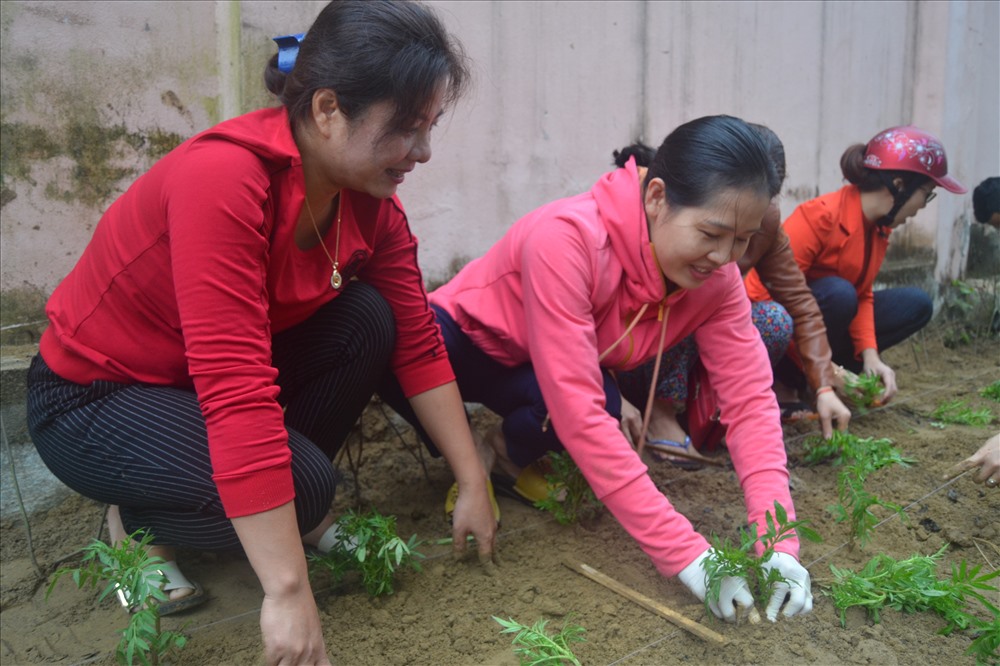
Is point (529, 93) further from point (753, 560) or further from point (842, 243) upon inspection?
point (753, 560)

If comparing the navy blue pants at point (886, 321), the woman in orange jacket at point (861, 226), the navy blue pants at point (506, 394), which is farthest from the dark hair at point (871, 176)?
the navy blue pants at point (506, 394)

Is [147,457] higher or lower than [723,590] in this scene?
higher

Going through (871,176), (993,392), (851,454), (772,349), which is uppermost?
(871,176)

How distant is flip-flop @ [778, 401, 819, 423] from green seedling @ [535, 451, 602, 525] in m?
1.24

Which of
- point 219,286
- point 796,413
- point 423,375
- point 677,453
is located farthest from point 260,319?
point 796,413

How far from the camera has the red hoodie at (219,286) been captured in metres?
1.49

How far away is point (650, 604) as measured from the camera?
6.44 ft

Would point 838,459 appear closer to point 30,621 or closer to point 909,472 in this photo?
point 909,472

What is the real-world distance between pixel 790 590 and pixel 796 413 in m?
1.58

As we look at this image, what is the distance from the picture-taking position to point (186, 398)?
1.85m

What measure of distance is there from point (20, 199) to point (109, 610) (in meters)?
1.26

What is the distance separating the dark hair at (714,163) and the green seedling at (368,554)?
1110 mm

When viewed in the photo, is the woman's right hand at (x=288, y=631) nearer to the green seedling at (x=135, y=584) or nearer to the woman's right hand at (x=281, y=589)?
the woman's right hand at (x=281, y=589)

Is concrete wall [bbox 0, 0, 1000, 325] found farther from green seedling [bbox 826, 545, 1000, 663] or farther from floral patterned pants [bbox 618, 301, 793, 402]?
green seedling [bbox 826, 545, 1000, 663]
